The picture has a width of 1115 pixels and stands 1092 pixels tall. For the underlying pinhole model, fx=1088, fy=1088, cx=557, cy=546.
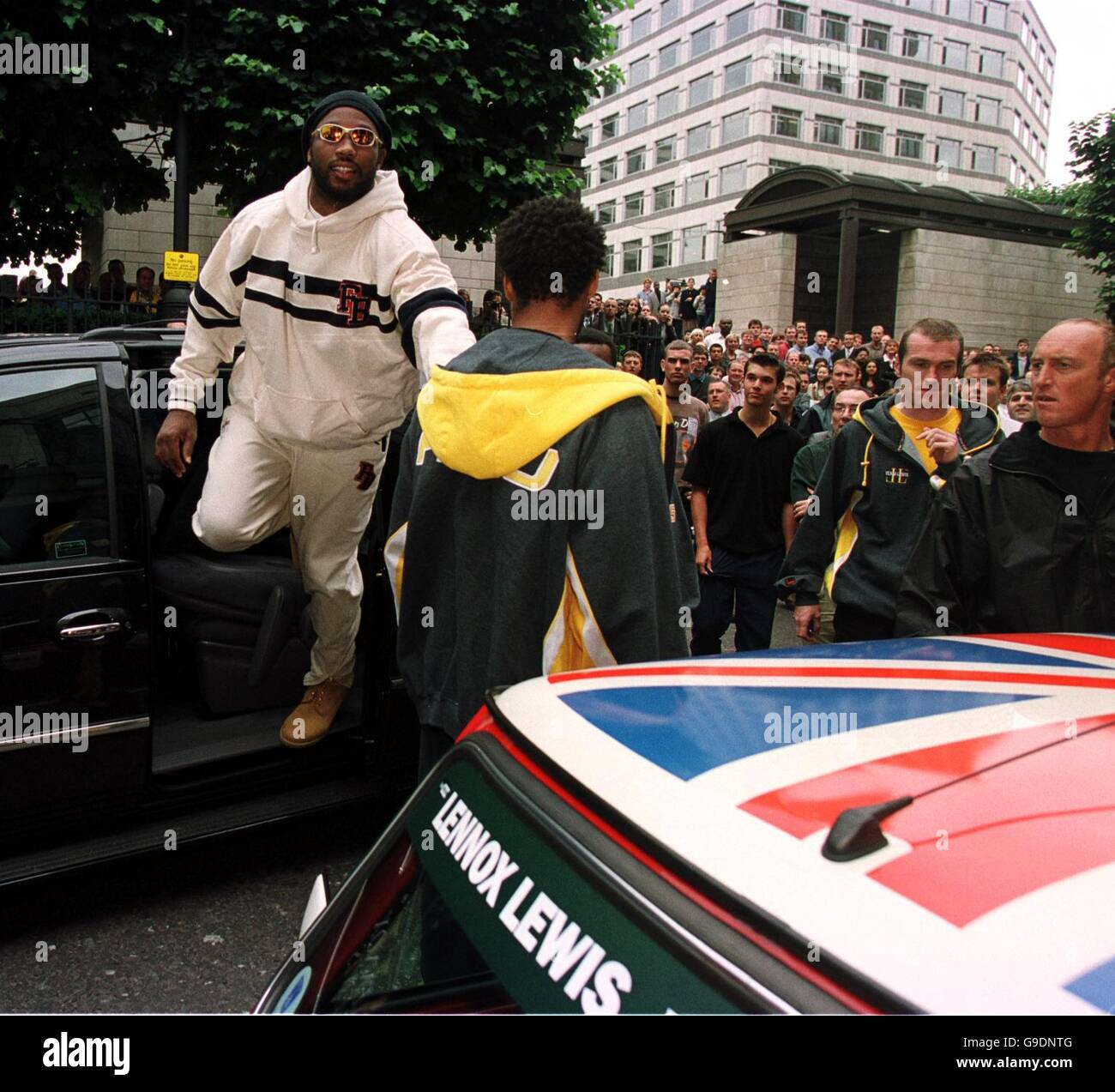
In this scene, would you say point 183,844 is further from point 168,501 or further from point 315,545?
point 168,501

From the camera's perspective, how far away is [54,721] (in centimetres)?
301

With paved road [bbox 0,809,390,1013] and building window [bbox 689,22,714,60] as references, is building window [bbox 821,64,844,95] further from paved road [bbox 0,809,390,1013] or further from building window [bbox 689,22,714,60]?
paved road [bbox 0,809,390,1013]

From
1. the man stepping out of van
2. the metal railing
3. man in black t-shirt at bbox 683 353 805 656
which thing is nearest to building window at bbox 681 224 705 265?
the metal railing

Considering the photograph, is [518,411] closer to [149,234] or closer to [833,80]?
[149,234]

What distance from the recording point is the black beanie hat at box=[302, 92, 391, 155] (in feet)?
11.1

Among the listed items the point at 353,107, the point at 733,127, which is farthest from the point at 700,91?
the point at 353,107

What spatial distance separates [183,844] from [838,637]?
226 cm

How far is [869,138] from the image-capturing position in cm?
5478

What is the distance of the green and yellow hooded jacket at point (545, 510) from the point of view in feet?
7.88

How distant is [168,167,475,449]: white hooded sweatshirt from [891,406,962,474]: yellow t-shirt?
1.65m

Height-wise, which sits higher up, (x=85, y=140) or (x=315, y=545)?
(x=85, y=140)

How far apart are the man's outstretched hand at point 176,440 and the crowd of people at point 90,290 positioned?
656 cm

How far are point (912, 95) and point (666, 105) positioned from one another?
12.5 meters
